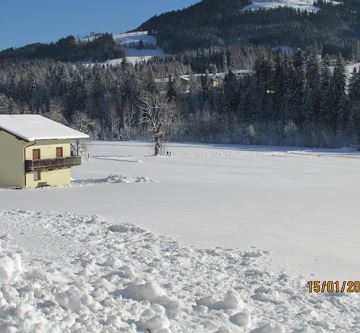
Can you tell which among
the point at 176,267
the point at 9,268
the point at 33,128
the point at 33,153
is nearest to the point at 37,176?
the point at 33,153

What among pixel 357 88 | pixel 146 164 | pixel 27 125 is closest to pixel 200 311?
pixel 27 125

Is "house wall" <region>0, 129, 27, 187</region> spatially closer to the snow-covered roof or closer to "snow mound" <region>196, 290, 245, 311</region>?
the snow-covered roof

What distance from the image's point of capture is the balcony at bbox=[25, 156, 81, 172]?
36094 millimetres

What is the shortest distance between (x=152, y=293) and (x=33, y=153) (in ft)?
103

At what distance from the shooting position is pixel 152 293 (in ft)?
25.8

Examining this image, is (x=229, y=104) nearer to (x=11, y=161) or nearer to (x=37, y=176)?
(x=37, y=176)

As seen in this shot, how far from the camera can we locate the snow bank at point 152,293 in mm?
7008

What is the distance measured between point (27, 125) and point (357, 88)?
71.6 metres

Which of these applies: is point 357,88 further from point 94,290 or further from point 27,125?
point 94,290

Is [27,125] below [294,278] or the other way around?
the other way around

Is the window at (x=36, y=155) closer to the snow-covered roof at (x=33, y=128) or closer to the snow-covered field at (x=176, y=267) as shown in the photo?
the snow-covered roof at (x=33, y=128)

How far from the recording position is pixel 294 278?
9.49 m

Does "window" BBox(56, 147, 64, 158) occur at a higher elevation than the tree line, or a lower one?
lower
